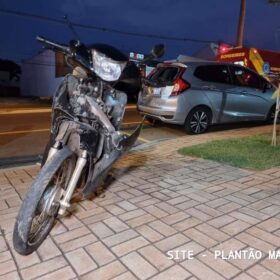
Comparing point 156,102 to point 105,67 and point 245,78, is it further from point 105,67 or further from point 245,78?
point 105,67

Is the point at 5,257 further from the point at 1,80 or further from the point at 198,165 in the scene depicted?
the point at 1,80

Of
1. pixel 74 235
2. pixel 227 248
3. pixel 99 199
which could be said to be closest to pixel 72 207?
pixel 99 199

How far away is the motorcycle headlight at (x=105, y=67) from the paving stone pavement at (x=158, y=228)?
4.54ft

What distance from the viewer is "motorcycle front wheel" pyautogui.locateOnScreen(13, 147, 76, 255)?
2.31 m

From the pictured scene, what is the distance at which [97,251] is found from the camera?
99.3 inches

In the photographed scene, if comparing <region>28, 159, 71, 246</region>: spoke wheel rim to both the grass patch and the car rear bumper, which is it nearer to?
the grass patch

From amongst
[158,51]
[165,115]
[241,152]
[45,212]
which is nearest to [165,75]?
[165,115]

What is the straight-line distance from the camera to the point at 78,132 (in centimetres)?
262

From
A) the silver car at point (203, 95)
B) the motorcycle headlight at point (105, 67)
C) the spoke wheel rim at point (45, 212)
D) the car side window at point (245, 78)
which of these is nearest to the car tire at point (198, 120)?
the silver car at point (203, 95)

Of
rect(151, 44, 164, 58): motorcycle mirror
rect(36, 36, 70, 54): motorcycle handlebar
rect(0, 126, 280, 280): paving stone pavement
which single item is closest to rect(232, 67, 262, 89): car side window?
rect(0, 126, 280, 280): paving stone pavement

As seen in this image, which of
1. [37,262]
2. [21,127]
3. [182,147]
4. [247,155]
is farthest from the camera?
[21,127]

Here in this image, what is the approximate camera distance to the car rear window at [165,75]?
289 inches

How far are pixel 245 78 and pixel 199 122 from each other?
1922 millimetres

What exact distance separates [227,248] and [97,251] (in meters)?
1.07
